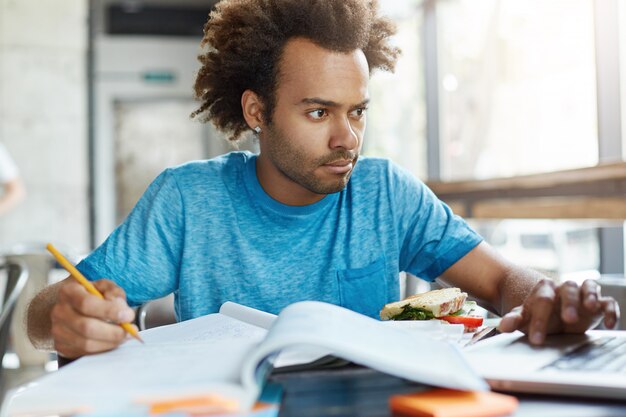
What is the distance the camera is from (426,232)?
61.2 inches

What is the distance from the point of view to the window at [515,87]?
312 centimetres

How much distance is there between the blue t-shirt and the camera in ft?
4.75

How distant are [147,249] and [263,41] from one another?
50 centimetres

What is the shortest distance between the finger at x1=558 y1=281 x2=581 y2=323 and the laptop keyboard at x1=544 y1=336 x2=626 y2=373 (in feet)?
0.12

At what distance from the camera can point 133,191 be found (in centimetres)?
755

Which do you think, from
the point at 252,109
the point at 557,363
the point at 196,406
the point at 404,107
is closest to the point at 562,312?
the point at 557,363

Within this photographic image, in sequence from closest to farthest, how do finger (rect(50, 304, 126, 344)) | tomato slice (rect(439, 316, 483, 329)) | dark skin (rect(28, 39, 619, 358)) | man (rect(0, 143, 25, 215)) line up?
finger (rect(50, 304, 126, 344)) → tomato slice (rect(439, 316, 483, 329)) → dark skin (rect(28, 39, 619, 358)) → man (rect(0, 143, 25, 215))

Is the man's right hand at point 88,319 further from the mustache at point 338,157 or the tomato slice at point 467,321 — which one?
the mustache at point 338,157

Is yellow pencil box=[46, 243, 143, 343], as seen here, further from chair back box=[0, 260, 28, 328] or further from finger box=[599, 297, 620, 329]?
chair back box=[0, 260, 28, 328]

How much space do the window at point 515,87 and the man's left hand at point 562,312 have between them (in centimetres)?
182

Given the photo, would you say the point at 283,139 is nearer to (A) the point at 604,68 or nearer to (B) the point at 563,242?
(A) the point at 604,68

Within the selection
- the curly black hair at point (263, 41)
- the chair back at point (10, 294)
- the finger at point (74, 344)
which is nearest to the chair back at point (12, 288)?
the chair back at point (10, 294)

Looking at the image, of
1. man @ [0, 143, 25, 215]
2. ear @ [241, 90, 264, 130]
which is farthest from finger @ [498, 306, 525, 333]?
man @ [0, 143, 25, 215]

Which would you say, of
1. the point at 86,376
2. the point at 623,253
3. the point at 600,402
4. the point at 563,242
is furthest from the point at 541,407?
the point at 563,242
